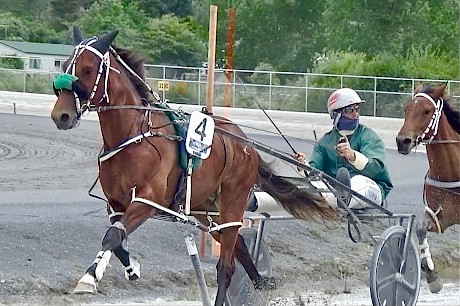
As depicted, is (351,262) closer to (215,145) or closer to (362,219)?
(362,219)

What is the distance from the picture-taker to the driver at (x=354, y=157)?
7.68 meters

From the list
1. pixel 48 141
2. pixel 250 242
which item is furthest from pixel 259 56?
pixel 250 242

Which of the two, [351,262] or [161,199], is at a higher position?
[161,199]

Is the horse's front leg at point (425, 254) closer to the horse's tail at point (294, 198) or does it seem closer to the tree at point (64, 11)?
the horse's tail at point (294, 198)

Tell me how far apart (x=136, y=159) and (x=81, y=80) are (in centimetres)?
58

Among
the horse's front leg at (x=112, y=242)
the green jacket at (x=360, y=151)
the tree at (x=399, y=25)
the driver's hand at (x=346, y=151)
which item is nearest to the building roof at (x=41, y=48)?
the tree at (x=399, y=25)

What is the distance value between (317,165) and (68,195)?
5606mm

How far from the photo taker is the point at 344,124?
25.9 ft

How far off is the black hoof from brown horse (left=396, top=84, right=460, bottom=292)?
1.45m

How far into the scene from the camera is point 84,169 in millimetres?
15328

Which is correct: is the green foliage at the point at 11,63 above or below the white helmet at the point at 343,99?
below

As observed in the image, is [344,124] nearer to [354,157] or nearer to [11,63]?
[354,157]

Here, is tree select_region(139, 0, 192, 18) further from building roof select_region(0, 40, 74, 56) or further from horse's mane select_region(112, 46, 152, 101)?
horse's mane select_region(112, 46, 152, 101)

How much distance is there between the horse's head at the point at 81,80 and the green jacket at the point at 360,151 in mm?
2128
